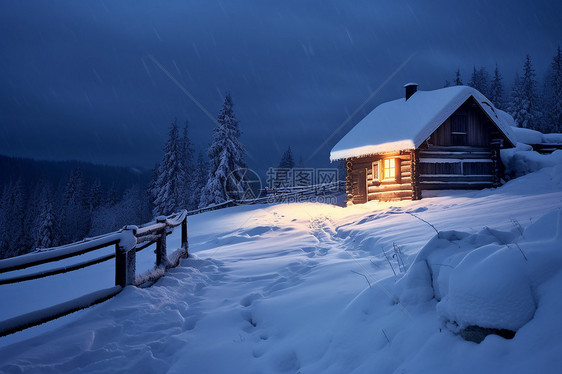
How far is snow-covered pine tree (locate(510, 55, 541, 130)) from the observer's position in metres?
36.0

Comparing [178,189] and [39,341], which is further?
[178,189]

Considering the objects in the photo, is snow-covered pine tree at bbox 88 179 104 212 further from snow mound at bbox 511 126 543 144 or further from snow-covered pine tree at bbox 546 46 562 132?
snow-covered pine tree at bbox 546 46 562 132

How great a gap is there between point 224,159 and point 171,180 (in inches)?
347

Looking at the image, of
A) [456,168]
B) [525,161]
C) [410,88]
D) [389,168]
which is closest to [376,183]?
[389,168]

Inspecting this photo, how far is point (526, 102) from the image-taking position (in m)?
36.0

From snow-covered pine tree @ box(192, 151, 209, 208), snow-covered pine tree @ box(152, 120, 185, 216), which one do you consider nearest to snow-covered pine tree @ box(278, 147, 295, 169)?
snow-covered pine tree @ box(192, 151, 209, 208)

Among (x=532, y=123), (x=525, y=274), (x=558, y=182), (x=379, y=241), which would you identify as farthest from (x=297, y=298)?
(x=532, y=123)

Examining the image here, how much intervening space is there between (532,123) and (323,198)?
96.5ft

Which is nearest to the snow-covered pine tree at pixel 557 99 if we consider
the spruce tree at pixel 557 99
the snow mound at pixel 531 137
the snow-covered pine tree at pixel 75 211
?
the spruce tree at pixel 557 99

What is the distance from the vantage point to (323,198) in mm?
27234

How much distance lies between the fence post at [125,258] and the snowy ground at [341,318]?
0.94 ft

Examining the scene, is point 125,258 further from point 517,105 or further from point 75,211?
point 75,211

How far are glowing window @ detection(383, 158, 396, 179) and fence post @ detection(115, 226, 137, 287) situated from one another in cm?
1562

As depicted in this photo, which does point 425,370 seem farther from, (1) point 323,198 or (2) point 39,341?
(1) point 323,198
